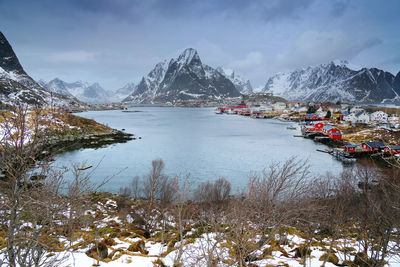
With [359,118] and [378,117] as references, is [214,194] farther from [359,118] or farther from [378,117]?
[378,117]

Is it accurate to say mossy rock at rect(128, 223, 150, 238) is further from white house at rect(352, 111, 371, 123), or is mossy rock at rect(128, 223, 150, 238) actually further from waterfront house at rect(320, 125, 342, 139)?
white house at rect(352, 111, 371, 123)

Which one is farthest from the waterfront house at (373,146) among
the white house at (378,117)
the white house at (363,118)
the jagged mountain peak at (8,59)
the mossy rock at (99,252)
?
the jagged mountain peak at (8,59)

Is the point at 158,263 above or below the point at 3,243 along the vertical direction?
below

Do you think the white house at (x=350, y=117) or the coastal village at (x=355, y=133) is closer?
the coastal village at (x=355, y=133)

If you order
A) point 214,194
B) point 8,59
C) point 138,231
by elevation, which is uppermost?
point 8,59

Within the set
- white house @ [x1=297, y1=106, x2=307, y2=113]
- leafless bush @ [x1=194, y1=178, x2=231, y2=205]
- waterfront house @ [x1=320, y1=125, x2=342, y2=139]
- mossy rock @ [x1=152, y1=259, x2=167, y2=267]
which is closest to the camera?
mossy rock @ [x1=152, y1=259, x2=167, y2=267]

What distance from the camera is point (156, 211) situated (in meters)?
17.0

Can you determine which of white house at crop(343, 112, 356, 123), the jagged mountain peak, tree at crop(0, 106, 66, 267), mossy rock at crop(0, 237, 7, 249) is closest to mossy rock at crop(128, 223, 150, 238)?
mossy rock at crop(0, 237, 7, 249)

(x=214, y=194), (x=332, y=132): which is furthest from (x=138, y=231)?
(x=332, y=132)

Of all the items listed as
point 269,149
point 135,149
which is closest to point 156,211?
point 135,149

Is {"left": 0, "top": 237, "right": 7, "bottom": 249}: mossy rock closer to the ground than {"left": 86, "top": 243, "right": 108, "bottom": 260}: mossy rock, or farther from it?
farther from it

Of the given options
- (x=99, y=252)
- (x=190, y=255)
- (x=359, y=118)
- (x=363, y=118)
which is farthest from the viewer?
(x=359, y=118)

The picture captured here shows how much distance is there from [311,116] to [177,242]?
9156 centimetres

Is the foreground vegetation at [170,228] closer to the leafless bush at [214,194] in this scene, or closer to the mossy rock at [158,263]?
the mossy rock at [158,263]
